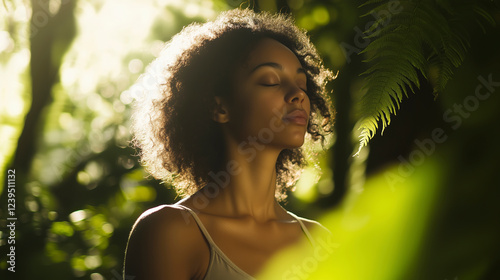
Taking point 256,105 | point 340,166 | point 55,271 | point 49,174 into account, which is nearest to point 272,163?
point 256,105

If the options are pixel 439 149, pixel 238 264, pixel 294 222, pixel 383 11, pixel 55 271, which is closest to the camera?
pixel 383 11

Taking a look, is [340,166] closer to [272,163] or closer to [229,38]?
[272,163]

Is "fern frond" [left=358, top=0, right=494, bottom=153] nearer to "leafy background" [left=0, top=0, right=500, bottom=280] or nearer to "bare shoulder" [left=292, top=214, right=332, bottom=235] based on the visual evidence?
"leafy background" [left=0, top=0, right=500, bottom=280]

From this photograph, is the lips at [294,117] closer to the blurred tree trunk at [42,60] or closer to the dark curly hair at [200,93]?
the dark curly hair at [200,93]

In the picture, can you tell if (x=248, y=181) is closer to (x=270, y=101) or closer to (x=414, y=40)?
(x=270, y=101)

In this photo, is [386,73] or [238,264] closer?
[386,73]

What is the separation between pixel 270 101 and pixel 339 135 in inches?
27.4

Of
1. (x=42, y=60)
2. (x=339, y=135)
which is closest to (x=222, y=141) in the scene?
(x=339, y=135)

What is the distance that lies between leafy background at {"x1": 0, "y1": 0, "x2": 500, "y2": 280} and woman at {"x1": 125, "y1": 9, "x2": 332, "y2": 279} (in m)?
0.20

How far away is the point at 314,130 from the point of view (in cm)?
193

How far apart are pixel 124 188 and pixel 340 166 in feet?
6.06

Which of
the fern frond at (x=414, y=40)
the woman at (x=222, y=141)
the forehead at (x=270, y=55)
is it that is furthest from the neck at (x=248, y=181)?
the fern frond at (x=414, y=40)

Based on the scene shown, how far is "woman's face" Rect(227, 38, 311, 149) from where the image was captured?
4.60 ft

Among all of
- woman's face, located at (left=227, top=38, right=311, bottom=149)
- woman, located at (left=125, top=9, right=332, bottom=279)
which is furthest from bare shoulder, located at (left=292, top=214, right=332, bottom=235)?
woman's face, located at (left=227, top=38, right=311, bottom=149)
